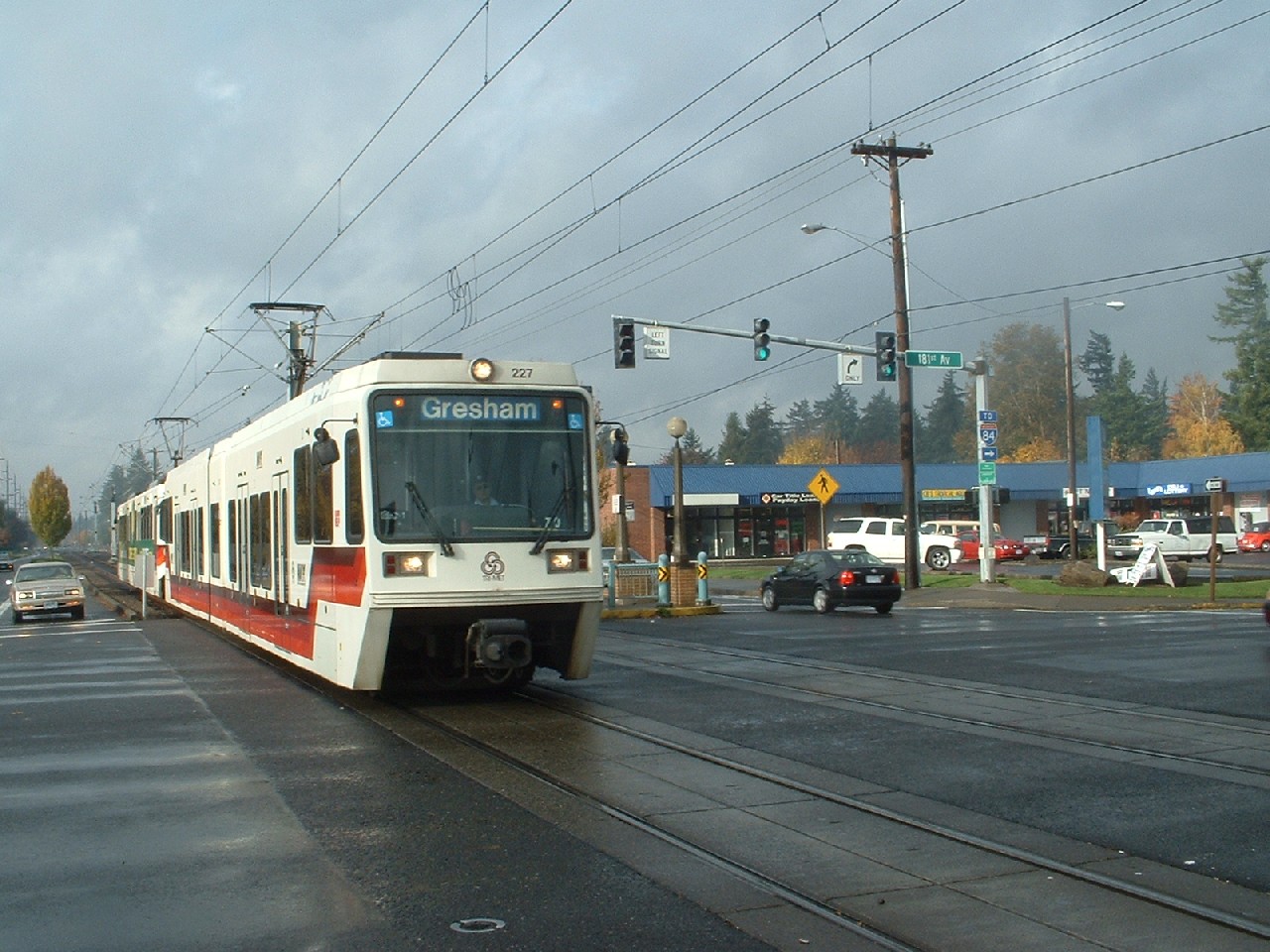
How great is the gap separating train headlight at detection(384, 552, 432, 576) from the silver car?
24280 mm

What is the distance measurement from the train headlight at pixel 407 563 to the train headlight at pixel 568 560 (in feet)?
3.74

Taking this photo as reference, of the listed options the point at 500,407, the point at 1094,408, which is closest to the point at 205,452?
the point at 500,407

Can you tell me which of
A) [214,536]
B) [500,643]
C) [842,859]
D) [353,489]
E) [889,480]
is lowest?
[842,859]

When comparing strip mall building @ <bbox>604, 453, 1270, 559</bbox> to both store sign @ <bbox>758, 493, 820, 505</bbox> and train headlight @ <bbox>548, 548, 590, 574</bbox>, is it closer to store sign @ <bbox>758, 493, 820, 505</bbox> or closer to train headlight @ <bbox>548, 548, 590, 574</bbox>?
store sign @ <bbox>758, 493, 820, 505</bbox>

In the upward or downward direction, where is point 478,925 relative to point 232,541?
downward

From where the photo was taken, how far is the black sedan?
28516 millimetres

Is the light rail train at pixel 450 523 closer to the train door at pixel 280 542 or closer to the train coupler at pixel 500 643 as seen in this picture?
the train coupler at pixel 500 643

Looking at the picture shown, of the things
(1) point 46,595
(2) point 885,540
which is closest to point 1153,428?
(2) point 885,540

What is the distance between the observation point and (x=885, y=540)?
160ft

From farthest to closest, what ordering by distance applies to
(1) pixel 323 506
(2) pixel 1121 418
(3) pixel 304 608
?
(2) pixel 1121 418
(3) pixel 304 608
(1) pixel 323 506

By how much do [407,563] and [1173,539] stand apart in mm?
46975

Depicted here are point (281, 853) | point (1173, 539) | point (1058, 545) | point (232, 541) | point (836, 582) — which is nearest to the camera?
point (281, 853)

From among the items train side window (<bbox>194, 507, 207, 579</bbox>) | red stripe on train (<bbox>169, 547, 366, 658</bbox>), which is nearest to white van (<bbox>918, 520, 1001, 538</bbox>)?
train side window (<bbox>194, 507, 207, 579</bbox>)

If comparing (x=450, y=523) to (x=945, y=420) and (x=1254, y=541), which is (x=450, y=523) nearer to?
(x=1254, y=541)
